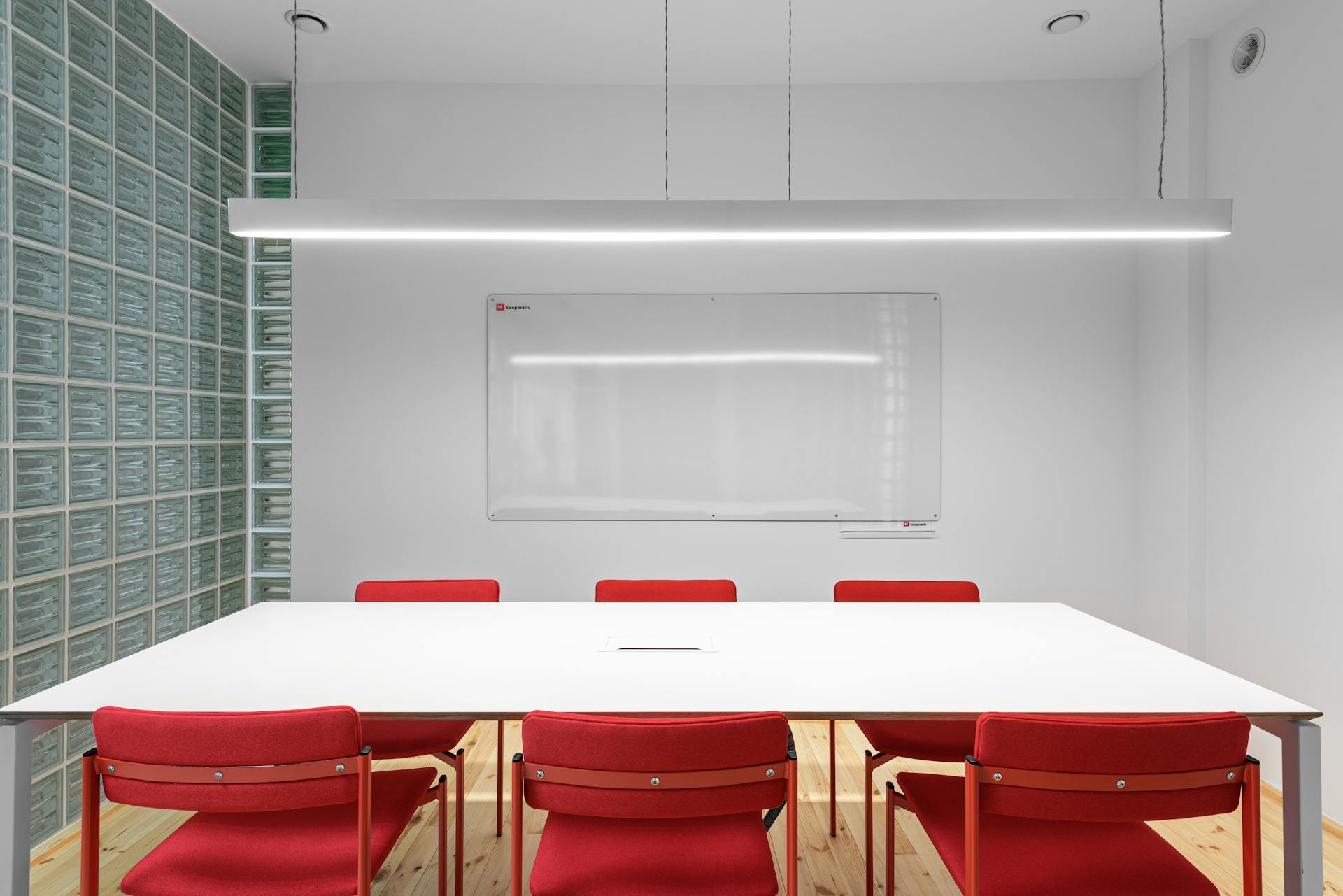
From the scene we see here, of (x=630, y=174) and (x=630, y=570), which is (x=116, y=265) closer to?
(x=630, y=174)

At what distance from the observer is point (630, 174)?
3.83 meters

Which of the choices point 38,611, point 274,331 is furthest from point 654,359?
point 38,611

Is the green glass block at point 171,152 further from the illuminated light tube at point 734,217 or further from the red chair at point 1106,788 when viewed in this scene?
the red chair at point 1106,788

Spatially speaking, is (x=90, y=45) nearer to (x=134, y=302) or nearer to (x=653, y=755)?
(x=134, y=302)

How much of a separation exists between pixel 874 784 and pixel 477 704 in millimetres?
2121

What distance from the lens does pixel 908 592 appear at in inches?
114

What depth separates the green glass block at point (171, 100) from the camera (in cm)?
317

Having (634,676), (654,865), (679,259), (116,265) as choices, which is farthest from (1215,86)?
(116,265)

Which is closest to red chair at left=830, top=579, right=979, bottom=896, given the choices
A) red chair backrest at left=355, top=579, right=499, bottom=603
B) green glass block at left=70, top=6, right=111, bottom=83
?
red chair backrest at left=355, top=579, right=499, bottom=603

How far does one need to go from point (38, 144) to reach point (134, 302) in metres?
0.62

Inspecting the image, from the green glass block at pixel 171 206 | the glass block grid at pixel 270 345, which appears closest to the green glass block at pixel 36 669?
the glass block grid at pixel 270 345

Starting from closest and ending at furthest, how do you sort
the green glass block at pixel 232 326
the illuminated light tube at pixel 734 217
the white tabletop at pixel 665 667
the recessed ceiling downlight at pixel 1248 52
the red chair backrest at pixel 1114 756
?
the red chair backrest at pixel 1114 756, the white tabletop at pixel 665 667, the illuminated light tube at pixel 734 217, the recessed ceiling downlight at pixel 1248 52, the green glass block at pixel 232 326

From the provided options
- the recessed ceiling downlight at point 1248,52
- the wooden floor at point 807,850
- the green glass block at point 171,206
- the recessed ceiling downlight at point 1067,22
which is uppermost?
the recessed ceiling downlight at point 1067,22

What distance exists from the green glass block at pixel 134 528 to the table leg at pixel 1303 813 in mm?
3739
